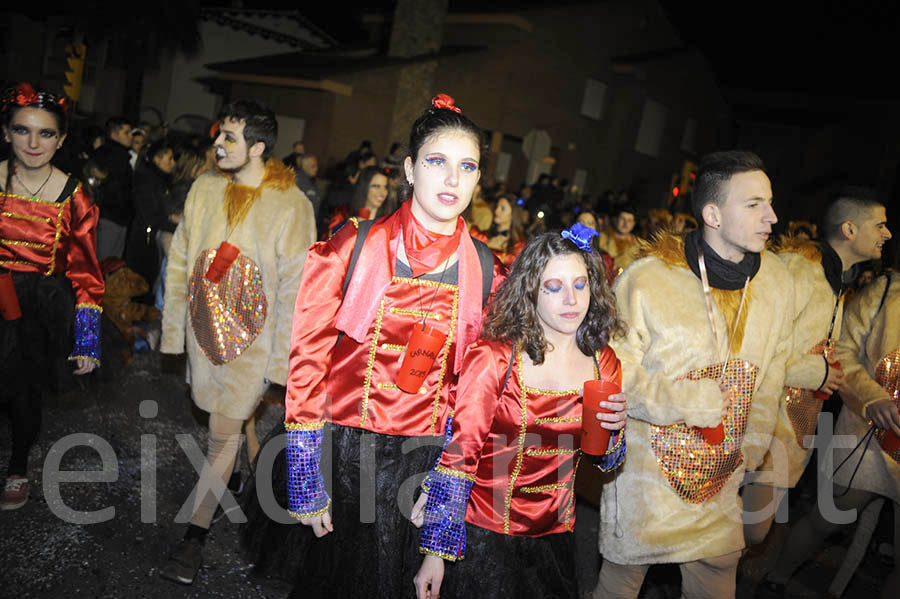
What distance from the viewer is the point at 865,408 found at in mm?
3740

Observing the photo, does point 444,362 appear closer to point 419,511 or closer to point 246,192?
point 419,511

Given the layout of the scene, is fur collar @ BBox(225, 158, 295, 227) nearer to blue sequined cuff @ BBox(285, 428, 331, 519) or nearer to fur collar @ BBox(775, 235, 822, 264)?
blue sequined cuff @ BBox(285, 428, 331, 519)

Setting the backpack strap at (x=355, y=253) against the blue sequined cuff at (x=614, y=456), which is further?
the blue sequined cuff at (x=614, y=456)

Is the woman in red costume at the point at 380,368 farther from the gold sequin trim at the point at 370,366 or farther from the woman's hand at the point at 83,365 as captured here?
the woman's hand at the point at 83,365

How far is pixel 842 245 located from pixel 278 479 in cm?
368

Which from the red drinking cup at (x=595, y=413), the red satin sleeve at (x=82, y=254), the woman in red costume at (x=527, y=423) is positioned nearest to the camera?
the red drinking cup at (x=595, y=413)

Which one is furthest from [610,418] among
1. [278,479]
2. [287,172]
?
[287,172]

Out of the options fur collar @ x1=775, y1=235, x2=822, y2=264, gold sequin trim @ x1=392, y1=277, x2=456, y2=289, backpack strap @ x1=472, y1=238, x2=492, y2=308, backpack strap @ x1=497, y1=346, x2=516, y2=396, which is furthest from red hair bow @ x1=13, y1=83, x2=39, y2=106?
fur collar @ x1=775, y1=235, x2=822, y2=264

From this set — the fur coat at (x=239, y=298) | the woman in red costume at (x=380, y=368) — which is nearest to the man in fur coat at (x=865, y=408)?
the woman in red costume at (x=380, y=368)

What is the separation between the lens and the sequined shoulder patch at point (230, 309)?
3590 mm

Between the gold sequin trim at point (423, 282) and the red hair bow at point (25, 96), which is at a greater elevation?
the red hair bow at point (25, 96)

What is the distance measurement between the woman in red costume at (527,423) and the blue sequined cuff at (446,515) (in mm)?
86

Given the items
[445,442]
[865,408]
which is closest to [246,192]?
[445,442]

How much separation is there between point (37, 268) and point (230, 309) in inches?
46.2
